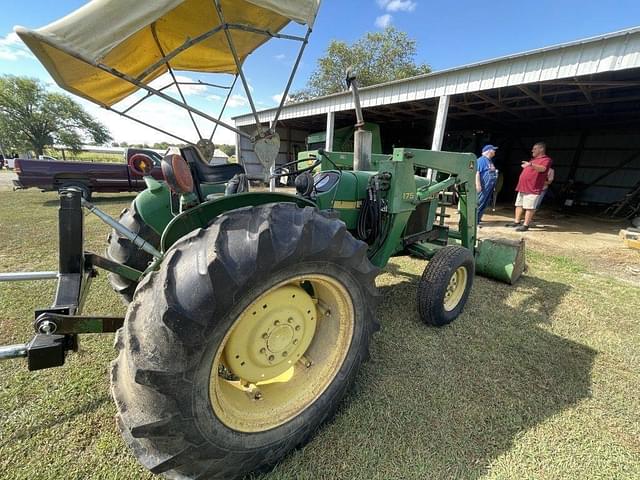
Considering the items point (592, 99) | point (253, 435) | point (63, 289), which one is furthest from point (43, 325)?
point (592, 99)

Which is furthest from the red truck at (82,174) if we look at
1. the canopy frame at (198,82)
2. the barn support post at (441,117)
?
the barn support post at (441,117)

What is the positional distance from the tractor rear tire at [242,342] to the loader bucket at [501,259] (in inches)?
102

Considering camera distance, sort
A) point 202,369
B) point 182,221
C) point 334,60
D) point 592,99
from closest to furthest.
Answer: point 202,369, point 182,221, point 592,99, point 334,60

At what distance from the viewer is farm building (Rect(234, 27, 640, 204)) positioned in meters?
5.23

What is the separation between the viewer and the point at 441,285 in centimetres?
238

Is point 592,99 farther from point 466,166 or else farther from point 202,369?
point 202,369

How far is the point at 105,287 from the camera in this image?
307cm

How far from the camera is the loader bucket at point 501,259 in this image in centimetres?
341

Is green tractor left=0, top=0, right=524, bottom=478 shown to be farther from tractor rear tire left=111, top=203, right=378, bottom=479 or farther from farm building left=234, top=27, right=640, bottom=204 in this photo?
farm building left=234, top=27, right=640, bottom=204

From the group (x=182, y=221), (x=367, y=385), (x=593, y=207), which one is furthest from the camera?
(x=593, y=207)

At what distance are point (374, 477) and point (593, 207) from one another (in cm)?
1565

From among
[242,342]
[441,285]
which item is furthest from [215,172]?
[441,285]

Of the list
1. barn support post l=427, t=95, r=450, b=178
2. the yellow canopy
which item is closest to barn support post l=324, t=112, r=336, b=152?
barn support post l=427, t=95, r=450, b=178

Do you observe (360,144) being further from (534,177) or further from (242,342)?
(534,177)
